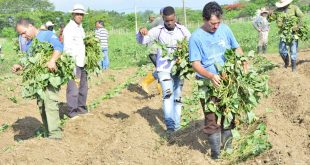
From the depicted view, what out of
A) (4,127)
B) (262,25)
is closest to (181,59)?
(4,127)

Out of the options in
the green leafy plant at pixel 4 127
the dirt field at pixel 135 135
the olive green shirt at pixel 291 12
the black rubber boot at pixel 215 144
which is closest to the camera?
the black rubber boot at pixel 215 144

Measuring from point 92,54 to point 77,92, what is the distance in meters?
0.75

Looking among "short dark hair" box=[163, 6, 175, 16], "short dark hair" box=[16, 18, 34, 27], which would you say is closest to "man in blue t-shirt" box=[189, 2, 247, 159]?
"short dark hair" box=[163, 6, 175, 16]

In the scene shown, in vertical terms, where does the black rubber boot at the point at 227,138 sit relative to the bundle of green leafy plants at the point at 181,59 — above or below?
below

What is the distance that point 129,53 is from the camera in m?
24.1

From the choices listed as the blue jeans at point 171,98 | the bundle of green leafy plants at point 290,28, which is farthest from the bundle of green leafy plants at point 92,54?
the bundle of green leafy plants at point 290,28

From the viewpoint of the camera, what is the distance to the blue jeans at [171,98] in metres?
7.17

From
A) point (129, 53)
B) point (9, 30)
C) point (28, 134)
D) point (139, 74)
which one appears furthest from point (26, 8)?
point (28, 134)

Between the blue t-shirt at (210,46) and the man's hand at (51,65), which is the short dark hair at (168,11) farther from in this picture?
the man's hand at (51,65)

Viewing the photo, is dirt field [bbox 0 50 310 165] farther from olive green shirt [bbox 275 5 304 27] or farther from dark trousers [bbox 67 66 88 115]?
olive green shirt [bbox 275 5 304 27]

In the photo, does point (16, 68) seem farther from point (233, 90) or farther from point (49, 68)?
point (233, 90)

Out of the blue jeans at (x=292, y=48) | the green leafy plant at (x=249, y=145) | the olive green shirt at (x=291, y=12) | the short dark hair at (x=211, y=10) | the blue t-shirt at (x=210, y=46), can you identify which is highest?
the short dark hair at (x=211, y=10)

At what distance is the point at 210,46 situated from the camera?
18.4ft

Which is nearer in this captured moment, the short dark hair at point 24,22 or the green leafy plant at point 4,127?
the short dark hair at point 24,22
